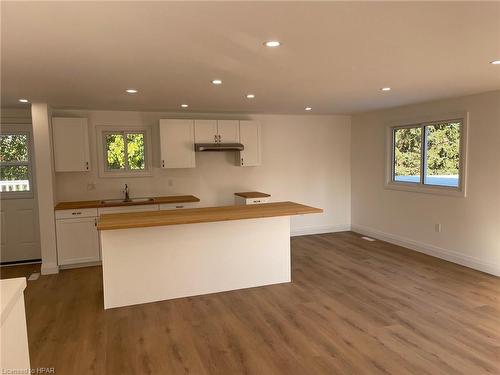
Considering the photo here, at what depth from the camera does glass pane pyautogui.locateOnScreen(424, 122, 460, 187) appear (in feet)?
16.6

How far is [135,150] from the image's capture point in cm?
586

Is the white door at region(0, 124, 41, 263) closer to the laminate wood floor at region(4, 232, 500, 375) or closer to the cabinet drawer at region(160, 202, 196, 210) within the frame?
the laminate wood floor at region(4, 232, 500, 375)

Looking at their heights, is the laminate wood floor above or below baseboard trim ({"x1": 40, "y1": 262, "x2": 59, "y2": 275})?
below

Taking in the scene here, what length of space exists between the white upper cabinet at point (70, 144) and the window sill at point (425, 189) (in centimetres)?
489

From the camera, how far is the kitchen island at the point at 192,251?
375 cm

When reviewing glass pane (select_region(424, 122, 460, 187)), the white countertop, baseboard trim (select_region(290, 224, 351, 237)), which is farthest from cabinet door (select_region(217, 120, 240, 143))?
the white countertop

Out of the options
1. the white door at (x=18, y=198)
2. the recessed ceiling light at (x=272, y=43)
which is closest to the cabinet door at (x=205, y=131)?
the white door at (x=18, y=198)

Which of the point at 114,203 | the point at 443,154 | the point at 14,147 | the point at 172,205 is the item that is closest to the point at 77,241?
the point at 114,203

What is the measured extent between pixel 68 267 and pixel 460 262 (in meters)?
5.49

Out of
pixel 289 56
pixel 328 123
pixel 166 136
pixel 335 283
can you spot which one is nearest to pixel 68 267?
pixel 166 136

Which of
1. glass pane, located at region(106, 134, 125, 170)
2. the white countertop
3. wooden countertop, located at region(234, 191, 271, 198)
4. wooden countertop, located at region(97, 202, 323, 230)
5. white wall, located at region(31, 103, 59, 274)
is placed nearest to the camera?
the white countertop

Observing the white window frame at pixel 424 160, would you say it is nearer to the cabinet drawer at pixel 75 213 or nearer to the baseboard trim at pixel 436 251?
the baseboard trim at pixel 436 251

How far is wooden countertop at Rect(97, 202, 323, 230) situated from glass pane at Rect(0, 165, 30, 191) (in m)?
2.39

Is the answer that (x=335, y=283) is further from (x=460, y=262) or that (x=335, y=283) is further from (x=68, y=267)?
(x=68, y=267)
